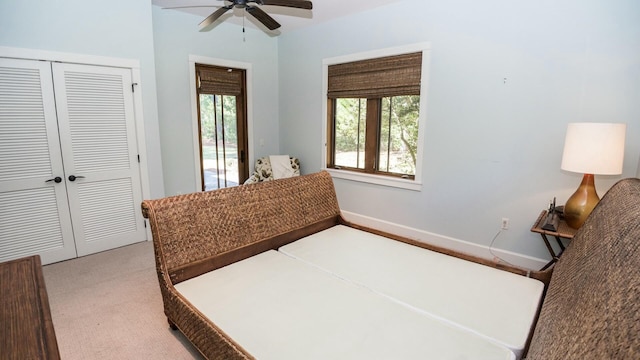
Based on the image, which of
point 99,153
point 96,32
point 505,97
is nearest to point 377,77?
point 505,97

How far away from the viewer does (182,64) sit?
4.08 metres

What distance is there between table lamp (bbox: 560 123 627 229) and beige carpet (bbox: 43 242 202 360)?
287cm

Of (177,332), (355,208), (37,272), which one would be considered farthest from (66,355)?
(355,208)

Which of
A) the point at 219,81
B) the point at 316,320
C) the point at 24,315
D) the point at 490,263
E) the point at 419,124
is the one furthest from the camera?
the point at 219,81

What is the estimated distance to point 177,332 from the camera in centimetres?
216

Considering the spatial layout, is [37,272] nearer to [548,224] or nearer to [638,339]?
[638,339]

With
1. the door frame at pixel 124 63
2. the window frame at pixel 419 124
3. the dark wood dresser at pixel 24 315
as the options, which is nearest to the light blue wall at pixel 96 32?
the door frame at pixel 124 63

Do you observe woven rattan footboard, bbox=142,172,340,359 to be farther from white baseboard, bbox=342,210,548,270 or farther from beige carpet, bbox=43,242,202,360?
white baseboard, bbox=342,210,548,270

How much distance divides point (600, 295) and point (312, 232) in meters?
2.08

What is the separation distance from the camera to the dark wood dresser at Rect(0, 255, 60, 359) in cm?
80

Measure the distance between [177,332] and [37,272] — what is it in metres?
1.19

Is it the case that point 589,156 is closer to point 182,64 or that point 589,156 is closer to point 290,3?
point 290,3

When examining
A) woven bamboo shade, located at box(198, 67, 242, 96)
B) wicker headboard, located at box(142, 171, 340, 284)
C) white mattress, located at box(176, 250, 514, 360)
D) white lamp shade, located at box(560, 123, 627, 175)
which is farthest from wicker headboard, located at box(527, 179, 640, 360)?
woven bamboo shade, located at box(198, 67, 242, 96)

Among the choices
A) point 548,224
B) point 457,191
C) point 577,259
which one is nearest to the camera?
point 577,259
